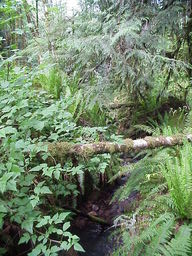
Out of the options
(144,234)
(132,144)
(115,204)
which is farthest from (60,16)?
(144,234)

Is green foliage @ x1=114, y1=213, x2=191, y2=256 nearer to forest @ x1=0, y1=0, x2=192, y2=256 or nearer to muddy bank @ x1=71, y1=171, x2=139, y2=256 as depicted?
forest @ x1=0, y1=0, x2=192, y2=256

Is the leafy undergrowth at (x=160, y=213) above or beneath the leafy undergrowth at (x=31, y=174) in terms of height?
beneath

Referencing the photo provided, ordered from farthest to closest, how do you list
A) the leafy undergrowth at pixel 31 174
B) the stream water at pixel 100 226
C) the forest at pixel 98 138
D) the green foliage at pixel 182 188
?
the stream water at pixel 100 226 < the green foliage at pixel 182 188 < the forest at pixel 98 138 < the leafy undergrowth at pixel 31 174

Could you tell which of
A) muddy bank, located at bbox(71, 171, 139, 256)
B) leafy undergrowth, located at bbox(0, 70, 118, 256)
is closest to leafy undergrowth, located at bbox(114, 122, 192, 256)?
muddy bank, located at bbox(71, 171, 139, 256)

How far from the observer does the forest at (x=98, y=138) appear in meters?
1.61

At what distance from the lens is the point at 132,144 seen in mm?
2162

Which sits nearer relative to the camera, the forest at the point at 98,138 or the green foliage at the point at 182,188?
the forest at the point at 98,138

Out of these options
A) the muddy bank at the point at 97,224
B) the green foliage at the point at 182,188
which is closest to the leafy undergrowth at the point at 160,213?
the green foliage at the point at 182,188

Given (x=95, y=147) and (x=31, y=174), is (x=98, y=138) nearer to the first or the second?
(x=95, y=147)

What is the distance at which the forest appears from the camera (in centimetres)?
161

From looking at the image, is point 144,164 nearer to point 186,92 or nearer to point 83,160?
point 83,160

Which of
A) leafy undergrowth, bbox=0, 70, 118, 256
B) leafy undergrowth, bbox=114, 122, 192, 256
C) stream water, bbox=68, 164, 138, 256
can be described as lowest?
stream water, bbox=68, 164, 138, 256

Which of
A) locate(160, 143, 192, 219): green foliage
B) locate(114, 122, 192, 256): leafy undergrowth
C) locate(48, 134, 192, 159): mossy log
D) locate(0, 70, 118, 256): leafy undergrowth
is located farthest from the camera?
locate(48, 134, 192, 159): mossy log

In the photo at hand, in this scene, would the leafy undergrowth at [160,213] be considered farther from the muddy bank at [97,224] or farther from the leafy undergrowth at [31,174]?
the leafy undergrowth at [31,174]
